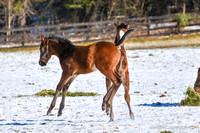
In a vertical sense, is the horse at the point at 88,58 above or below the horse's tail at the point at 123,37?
below

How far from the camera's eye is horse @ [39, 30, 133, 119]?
7.80 meters

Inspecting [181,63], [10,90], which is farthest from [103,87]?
[181,63]

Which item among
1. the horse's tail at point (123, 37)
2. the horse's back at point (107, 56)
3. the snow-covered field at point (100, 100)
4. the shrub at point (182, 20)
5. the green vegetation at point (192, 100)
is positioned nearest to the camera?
the snow-covered field at point (100, 100)

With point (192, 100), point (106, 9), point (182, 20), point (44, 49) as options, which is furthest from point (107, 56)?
point (106, 9)

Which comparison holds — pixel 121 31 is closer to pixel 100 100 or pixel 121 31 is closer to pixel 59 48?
pixel 59 48

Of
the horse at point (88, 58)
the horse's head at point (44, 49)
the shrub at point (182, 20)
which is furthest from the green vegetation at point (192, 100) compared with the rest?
the shrub at point (182, 20)

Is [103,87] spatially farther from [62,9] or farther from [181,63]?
[62,9]

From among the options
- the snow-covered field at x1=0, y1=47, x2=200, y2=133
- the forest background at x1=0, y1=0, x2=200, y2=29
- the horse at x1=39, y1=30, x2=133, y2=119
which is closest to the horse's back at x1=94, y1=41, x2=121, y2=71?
the horse at x1=39, y1=30, x2=133, y2=119

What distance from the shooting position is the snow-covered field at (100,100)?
759 centimetres

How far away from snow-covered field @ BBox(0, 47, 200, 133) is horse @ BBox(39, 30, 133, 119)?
61cm

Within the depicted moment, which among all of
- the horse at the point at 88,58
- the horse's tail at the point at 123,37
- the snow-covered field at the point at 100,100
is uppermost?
the horse's tail at the point at 123,37

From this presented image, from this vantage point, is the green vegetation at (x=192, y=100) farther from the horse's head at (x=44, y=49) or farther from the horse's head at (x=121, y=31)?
the horse's head at (x=44, y=49)

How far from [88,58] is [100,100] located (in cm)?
320

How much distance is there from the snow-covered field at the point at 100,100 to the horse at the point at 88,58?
0.61m
